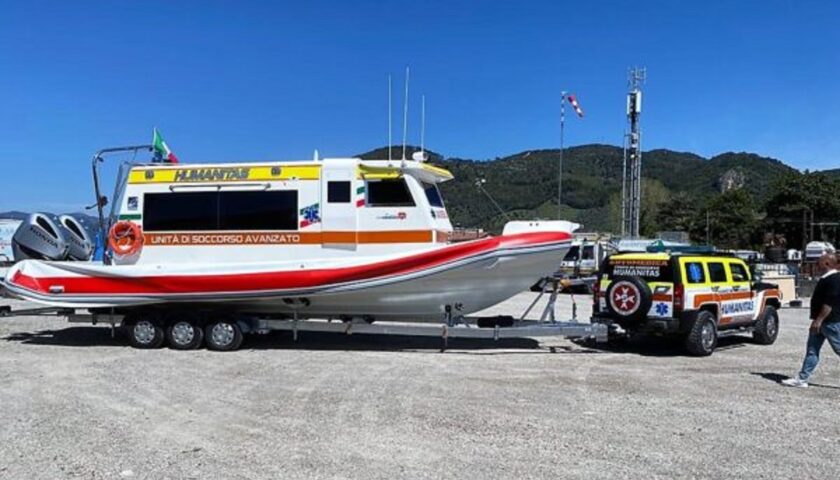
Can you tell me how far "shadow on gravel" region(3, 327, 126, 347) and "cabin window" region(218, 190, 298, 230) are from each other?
3.22m

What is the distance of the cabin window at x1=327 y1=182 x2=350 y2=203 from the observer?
1140 cm

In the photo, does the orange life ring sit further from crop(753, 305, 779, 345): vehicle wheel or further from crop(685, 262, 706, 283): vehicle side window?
crop(753, 305, 779, 345): vehicle wheel

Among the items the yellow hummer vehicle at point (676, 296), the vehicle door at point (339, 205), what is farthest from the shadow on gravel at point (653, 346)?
the vehicle door at point (339, 205)

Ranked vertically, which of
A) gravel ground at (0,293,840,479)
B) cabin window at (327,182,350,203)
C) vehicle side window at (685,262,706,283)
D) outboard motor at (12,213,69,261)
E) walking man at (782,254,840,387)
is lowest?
gravel ground at (0,293,840,479)

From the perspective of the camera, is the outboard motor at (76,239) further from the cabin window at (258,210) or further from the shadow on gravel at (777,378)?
the shadow on gravel at (777,378)

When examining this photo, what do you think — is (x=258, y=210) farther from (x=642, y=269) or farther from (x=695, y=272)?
(x=695, y=272)

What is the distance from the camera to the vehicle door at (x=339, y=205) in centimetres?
1131

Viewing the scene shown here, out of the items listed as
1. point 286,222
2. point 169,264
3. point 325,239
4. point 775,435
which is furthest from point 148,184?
point 775,435

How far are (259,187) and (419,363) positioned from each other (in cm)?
404

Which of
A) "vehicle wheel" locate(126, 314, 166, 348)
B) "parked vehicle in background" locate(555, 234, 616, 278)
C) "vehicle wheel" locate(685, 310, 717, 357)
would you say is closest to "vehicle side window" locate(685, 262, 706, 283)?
"vehicle wheel" locate(685, 310, 717, 357)

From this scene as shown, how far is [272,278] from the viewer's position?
36.5ft

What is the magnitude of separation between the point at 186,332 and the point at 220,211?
211cm

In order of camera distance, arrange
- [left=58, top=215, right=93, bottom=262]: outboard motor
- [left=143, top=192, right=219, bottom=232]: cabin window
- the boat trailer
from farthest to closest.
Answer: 1. [left=58, top=215, right=93, bottom=262]: outboard motor
2. [left=143, top=192, right=219, bottom=232]: cabin window
3. the boat trailer

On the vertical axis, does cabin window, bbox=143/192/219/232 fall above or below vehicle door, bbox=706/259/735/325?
above
